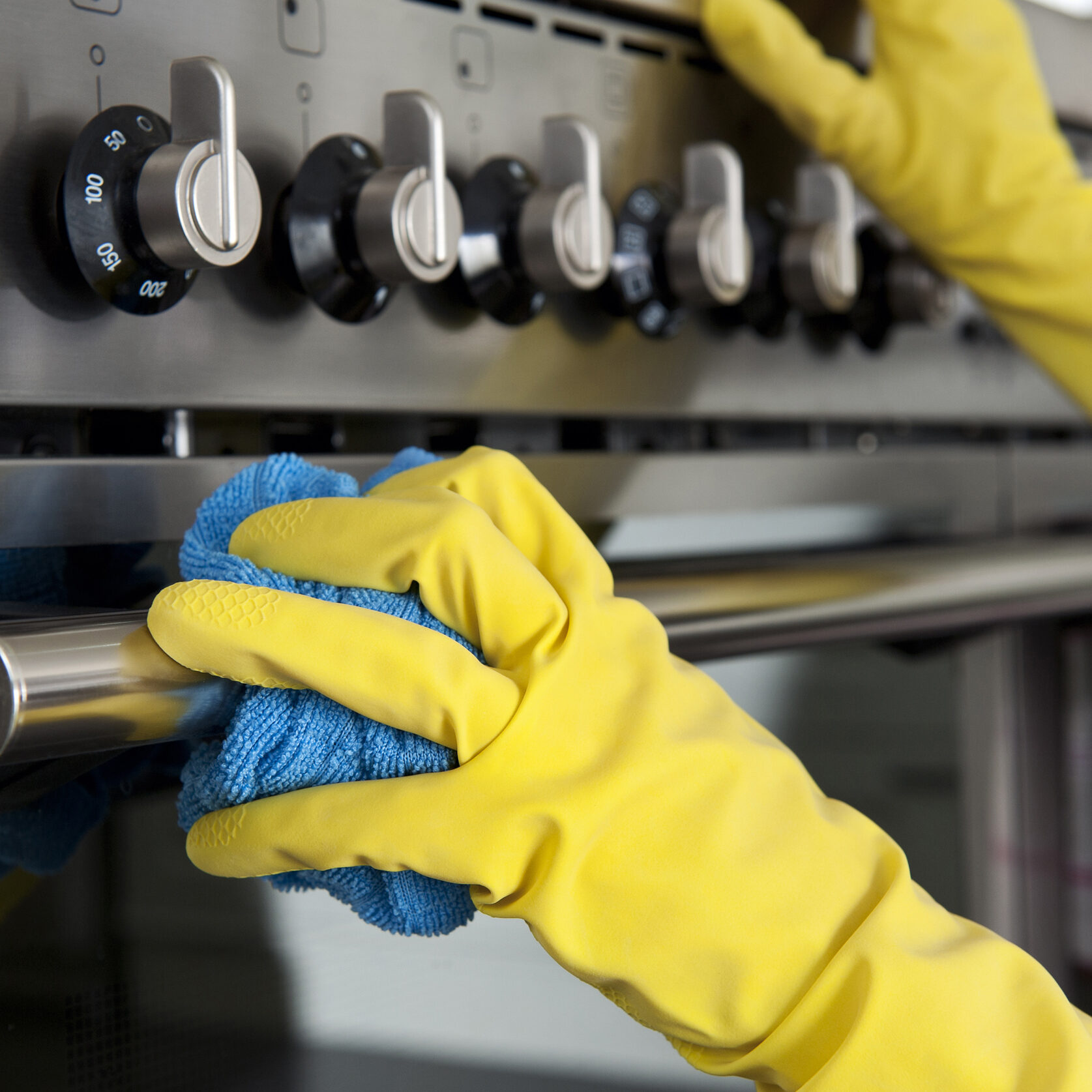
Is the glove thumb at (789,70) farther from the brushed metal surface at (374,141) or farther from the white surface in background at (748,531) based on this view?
the white surface in background at (748,531)

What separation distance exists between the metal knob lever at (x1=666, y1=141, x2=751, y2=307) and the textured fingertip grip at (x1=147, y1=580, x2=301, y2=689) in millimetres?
290

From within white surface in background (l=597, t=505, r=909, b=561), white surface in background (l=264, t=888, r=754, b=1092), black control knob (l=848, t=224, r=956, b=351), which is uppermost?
black control knob (l=848, t=224, r=956, b=351)

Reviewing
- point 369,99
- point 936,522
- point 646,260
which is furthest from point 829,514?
point 369,99

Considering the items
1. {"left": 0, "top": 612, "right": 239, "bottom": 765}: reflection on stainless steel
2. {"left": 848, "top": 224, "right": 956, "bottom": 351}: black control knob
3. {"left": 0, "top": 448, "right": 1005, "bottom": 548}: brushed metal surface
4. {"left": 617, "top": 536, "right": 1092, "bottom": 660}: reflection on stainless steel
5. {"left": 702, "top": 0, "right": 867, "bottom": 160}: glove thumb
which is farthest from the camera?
{"left": 848, "top": 224, "right": 956, "bottom": 351}: black control knob

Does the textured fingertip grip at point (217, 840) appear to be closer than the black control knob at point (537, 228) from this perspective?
Yes

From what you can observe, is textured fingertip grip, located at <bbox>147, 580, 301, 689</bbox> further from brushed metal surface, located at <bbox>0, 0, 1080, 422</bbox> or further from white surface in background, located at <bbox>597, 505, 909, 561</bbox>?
white surface in background, located at <bbox>597, 505, 909, 561</bbox>

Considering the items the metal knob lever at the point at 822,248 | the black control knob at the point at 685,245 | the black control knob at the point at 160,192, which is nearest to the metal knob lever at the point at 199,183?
the black control knob at the point at 160,192

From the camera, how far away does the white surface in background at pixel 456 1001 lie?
44 cm

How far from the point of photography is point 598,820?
1.11 feet

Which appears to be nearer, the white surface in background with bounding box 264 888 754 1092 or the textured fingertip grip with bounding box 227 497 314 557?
the textured fingertip grip with bounding box 227 497 314 557

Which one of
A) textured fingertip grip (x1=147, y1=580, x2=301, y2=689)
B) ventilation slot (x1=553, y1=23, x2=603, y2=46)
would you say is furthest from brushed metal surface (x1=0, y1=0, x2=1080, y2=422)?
textured fingertip grip (x1=147, y1=580, x2=301, y2=689)

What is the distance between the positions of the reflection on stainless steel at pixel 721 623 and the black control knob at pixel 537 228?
0.13m

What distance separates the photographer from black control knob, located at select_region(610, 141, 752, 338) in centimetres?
52

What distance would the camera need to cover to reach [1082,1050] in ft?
1.17
